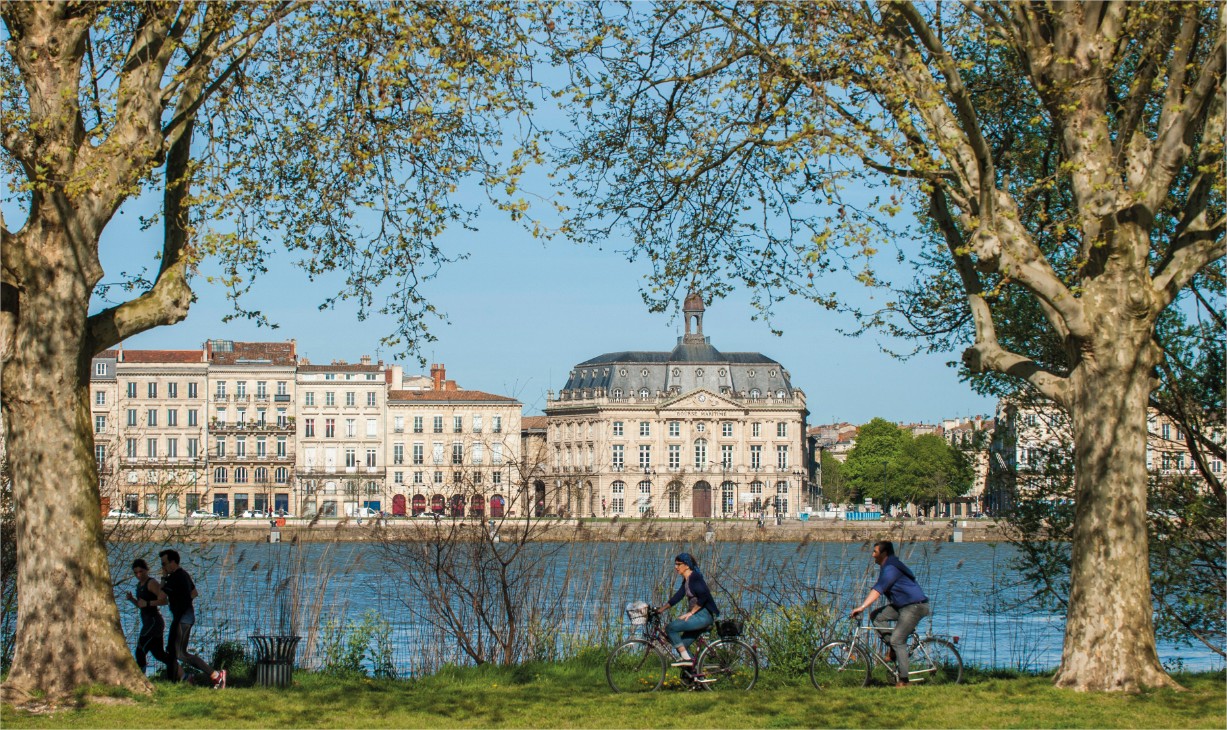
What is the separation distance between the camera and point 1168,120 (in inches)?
462

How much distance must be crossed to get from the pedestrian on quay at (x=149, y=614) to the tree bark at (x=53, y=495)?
1534 millimetres

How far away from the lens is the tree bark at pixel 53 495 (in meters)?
11.1

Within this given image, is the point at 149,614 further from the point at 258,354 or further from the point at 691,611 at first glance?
the point at 258,354

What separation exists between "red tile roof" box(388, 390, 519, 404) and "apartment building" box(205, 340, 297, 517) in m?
7.30

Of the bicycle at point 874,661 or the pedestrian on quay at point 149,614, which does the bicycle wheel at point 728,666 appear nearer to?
the bicycle at point 874,661

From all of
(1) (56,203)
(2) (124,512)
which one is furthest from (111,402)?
(1) (56,203)

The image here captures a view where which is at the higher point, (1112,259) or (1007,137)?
(1007,137)

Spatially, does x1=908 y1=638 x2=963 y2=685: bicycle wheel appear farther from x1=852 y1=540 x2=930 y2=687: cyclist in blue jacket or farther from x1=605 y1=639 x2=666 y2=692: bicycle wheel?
x1=605 y1=639 x2=666 y2=692: bicycle wheel

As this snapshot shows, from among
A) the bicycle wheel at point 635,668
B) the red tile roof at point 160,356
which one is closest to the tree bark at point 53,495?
the bicycle wheel at point 635,668

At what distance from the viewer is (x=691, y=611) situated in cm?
1242

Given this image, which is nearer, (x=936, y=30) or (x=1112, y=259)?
(x=1112, y=259)

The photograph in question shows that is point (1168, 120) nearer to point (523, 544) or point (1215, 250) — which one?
point (1215, 250)

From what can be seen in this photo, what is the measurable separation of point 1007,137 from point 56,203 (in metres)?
8.53

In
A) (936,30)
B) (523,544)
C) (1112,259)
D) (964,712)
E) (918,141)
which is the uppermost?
(936,30)
